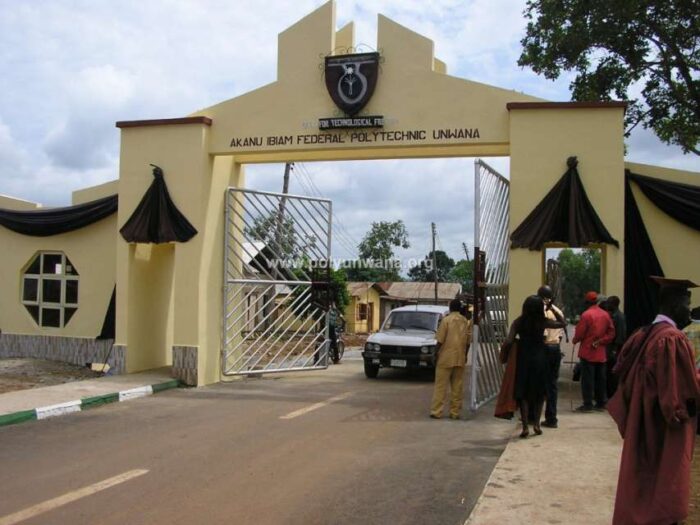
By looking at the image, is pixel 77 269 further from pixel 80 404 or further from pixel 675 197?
pixel 675 197

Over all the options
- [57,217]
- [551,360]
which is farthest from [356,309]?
[551,360]

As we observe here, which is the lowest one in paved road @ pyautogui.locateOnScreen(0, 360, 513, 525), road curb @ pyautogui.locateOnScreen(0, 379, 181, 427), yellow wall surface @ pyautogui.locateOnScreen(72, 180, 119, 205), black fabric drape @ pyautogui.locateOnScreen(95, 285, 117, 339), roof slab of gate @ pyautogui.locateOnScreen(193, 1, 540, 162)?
paved road @ pyautogui.locateOnScreen(0, 360, 513, 525)

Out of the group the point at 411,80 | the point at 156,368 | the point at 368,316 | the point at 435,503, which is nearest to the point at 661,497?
the point at 435,503

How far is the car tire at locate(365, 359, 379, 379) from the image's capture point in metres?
15.6

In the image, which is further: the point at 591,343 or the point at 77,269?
the point at 77,269

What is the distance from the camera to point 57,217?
15.5 meters

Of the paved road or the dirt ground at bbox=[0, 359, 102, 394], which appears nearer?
the paved road

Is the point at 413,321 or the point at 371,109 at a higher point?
the point at 371,109

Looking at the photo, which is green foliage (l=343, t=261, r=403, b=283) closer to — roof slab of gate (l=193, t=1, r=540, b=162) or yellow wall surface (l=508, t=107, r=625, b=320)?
roof slab of gate (l=193, t=1, r=540, b=162)

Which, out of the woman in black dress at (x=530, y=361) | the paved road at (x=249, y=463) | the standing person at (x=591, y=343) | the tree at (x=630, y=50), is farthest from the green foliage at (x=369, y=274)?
the woman in black dress at (x=530, y=361)

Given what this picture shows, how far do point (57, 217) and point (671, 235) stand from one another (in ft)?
40.7

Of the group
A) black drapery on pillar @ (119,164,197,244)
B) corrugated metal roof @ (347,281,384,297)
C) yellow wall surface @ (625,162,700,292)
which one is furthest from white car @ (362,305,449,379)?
corrugated metal roof @ (347,281,384,297)

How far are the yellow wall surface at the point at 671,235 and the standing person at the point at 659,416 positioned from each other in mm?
7926

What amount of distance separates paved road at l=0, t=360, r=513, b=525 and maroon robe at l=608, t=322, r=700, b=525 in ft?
4.67
